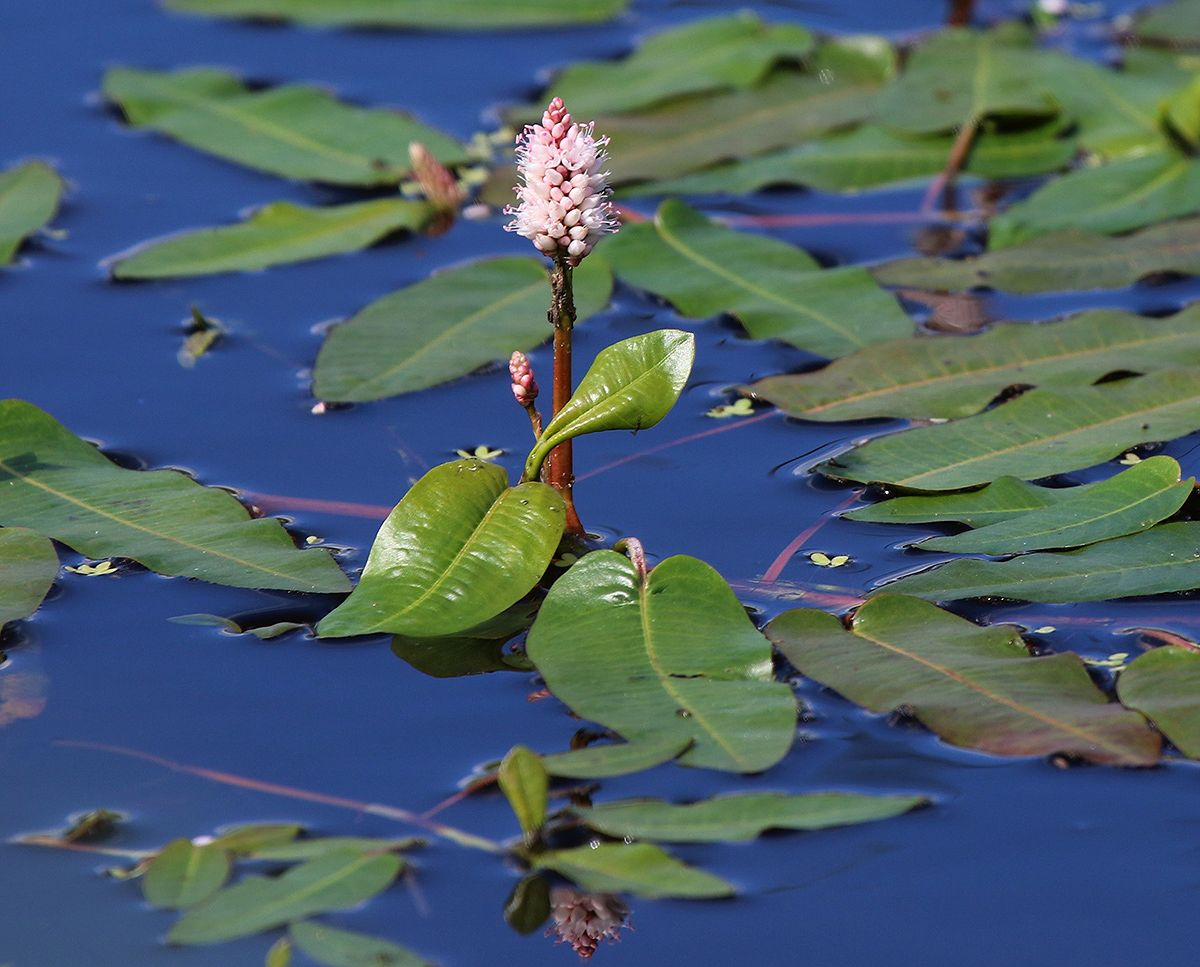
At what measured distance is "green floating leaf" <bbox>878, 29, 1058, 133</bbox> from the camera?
3.85 m

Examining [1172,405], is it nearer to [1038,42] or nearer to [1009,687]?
[1009,687]

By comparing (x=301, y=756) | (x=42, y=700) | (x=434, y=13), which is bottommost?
(x=301, y=756)

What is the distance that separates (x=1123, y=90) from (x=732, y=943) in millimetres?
2905

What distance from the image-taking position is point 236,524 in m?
2.42

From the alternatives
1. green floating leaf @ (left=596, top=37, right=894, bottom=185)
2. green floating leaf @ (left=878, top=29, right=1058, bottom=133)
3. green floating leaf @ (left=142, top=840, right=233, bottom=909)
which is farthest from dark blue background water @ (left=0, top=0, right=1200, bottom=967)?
green floating leaf @ (left=878, top=29, right=1058, bottom=133)

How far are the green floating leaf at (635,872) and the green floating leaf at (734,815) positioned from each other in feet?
0.11

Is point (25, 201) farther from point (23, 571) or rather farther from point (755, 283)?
point (755, 283)

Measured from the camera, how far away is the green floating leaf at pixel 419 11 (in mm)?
4574

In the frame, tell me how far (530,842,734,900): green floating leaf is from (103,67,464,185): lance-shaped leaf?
7.47 ft

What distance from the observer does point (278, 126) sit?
3.90m

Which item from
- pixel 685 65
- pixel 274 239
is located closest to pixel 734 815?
pixel 274 239

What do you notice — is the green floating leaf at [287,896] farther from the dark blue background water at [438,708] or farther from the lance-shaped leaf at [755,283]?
the lance-shaped leaf at [755,283]

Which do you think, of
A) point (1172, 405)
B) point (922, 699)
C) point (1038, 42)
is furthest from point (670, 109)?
point (922, 699)

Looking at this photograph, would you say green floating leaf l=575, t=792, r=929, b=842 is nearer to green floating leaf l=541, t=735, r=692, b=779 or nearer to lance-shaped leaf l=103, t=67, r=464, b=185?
green floating leaf l=541, t=735, r=692, b=779
